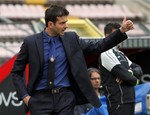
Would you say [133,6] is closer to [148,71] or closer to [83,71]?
[148,71]

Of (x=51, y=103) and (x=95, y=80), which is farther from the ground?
(x=51, y=103)

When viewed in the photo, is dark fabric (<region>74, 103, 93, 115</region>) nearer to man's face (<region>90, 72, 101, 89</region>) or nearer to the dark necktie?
man's face (<region>90, 72, 101, 89</region>)

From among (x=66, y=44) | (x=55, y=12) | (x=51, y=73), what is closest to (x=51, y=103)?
(x=51, y=73)

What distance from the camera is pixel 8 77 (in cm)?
759

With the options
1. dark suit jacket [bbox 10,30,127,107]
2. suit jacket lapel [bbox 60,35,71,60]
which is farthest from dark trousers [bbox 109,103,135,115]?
suit jacket lapel [bbox 60,35,71,60]

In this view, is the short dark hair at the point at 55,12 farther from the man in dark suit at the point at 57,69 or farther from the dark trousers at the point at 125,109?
the dark trousers at the point at 125,109

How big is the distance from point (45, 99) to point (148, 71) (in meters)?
7.57

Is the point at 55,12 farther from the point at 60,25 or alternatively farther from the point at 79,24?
the point at 79,24

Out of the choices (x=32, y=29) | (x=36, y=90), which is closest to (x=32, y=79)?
(x=36, y=90)

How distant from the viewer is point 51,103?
464 centimetres

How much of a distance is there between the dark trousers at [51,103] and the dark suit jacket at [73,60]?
0.33 feet

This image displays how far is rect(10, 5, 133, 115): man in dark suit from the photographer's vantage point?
465 centimetres

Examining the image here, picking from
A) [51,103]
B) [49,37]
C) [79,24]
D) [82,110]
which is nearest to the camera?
[51,103]

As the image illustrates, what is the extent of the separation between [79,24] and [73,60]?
7.96 m
